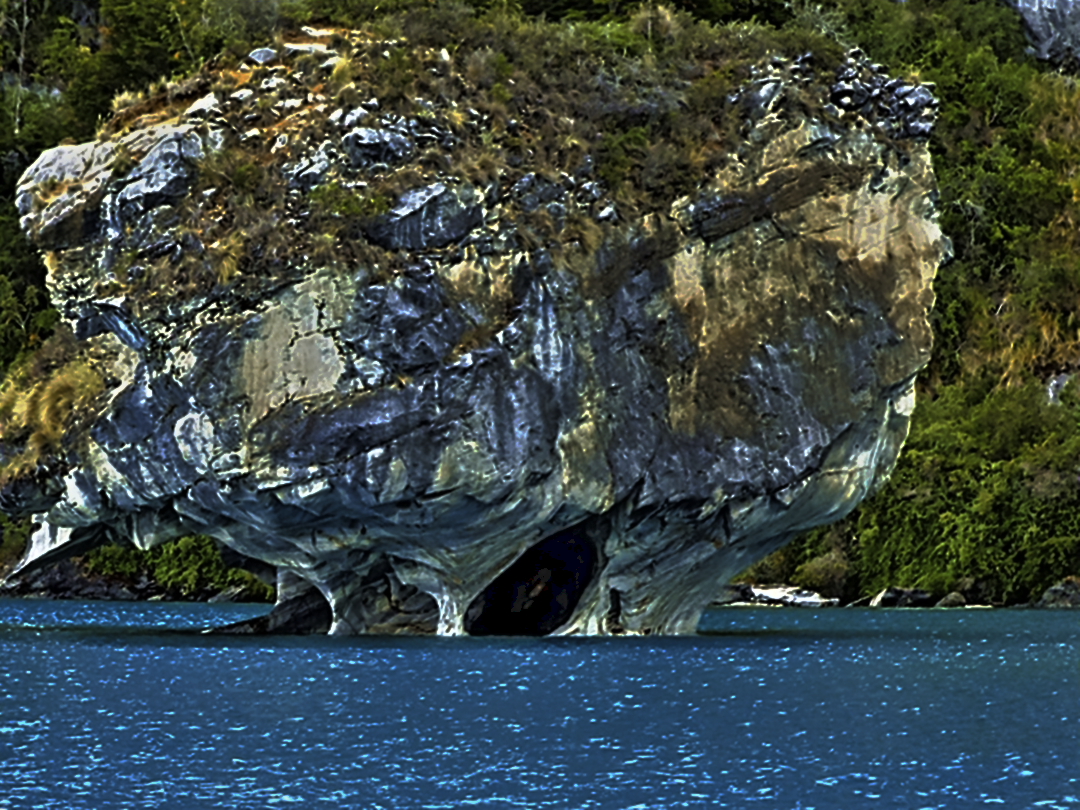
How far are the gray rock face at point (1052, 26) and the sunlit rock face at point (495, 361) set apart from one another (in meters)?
52.5

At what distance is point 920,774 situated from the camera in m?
22.9

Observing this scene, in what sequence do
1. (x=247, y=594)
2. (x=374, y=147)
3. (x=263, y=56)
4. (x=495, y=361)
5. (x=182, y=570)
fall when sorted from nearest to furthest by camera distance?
(x=495, y=361) → (x=374, y=147) → (x=263, y=56) → (x=247, y=594) → (x=182, y=570)

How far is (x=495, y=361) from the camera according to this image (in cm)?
4003

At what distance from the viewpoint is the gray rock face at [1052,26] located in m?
94.4

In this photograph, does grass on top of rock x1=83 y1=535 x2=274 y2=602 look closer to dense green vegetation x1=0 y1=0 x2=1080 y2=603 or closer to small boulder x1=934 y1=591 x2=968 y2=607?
dense green vegetation x1=0 y1=0 x2=1080 y2=603

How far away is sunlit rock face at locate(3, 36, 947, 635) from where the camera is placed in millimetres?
39219

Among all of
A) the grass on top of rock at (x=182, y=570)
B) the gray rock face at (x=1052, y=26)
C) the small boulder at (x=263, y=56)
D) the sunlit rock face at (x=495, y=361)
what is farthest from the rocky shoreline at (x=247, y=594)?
the gray rock face at (x=1052, y=26)

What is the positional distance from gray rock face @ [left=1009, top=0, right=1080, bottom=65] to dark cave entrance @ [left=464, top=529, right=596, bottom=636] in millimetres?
59544

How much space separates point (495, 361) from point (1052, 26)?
211 ft

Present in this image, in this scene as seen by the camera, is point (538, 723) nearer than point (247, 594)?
Yes

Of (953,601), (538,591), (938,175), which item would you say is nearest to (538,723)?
(538,591)

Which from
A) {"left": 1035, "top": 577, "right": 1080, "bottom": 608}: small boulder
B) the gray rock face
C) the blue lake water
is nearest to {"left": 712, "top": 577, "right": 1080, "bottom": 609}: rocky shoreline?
{"left": 1035, "top": 577, "right": 1080, "bottom": 608}: small boulder

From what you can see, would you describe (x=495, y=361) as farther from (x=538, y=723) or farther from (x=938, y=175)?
(x=938, y=175)

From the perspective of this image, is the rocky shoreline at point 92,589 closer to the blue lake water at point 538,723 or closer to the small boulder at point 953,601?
the small boulder at point 953,601
